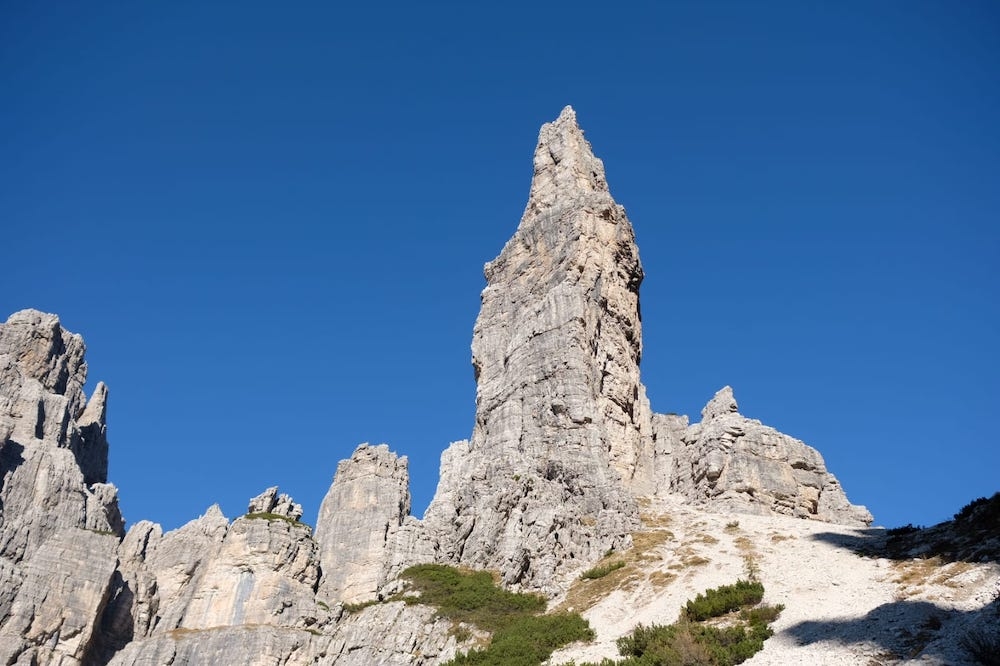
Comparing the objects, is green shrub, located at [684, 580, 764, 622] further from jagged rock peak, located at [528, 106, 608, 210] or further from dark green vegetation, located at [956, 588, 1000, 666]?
jagged rock peak, located at [528, 106, 608, 210]

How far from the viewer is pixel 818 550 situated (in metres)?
47.1

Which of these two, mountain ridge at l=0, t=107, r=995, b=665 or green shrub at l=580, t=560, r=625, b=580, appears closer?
green shrub at l=580, t=560, r=625, b=580

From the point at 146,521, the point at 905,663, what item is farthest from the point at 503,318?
the point at 905,663

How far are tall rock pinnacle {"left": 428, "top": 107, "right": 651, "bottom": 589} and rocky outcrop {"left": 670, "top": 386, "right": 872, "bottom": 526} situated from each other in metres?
5.42

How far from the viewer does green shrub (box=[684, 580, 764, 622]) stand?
130 ft

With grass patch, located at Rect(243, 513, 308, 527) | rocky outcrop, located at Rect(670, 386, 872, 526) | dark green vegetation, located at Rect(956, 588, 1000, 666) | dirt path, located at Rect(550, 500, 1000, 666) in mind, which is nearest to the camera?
dark green vegetation, located at Rect(956, 588, 1000, 666)

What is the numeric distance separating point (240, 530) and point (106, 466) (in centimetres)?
5305

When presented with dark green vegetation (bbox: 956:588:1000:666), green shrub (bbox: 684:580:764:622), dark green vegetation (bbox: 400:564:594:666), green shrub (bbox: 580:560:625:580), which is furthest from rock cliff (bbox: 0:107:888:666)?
dark green vegetation (bbox: 956:588:1000:666)

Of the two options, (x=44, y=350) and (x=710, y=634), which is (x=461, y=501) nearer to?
(x=710, y=634)

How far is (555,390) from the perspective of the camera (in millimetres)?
67062

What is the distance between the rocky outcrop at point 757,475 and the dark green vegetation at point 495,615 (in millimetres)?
21548

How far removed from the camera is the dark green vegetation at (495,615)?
43.9m

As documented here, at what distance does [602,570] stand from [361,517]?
124 feet

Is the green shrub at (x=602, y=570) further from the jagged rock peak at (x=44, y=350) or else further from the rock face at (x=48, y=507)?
the jagged rock peak at (x=44, y=350)
